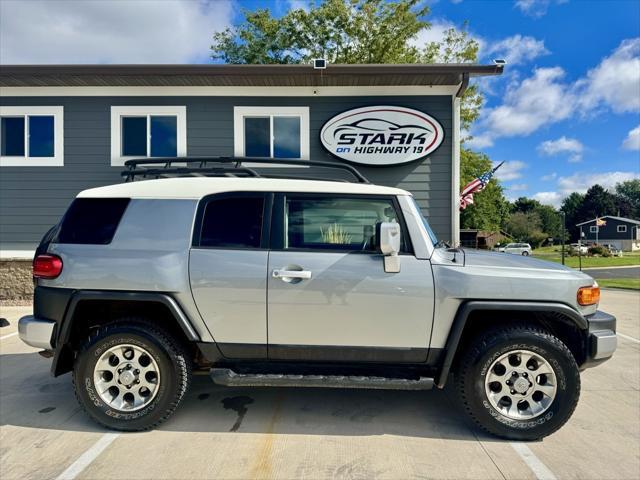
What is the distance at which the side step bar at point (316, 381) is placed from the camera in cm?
299

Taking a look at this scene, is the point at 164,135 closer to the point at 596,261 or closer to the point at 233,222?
the point at 233,222

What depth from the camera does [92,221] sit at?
3.26 metres

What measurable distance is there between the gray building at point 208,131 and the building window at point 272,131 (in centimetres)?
2

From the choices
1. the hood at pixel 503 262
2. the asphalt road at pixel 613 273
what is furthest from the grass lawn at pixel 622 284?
the hood at pixel 503 262

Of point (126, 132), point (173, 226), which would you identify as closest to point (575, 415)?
point (173, 226)

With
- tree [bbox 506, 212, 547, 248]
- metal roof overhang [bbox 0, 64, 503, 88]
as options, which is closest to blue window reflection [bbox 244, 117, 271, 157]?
metal roof overhang [bbox 0, 64, 503, 88]

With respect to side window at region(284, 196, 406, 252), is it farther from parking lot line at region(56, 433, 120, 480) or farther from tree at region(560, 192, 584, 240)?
tree at region(560, 192, 584, 240)

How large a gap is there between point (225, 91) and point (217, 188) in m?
6.10

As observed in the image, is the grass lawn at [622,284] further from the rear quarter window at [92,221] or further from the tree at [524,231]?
the tree at [524,231]

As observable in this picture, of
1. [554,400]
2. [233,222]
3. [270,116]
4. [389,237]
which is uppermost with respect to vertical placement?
[270,116]

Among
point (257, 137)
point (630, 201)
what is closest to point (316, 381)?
point (257, 137)

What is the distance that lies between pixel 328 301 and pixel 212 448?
4.49 ft

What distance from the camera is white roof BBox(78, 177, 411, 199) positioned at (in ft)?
10.7

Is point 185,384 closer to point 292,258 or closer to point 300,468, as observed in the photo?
point 300,468
